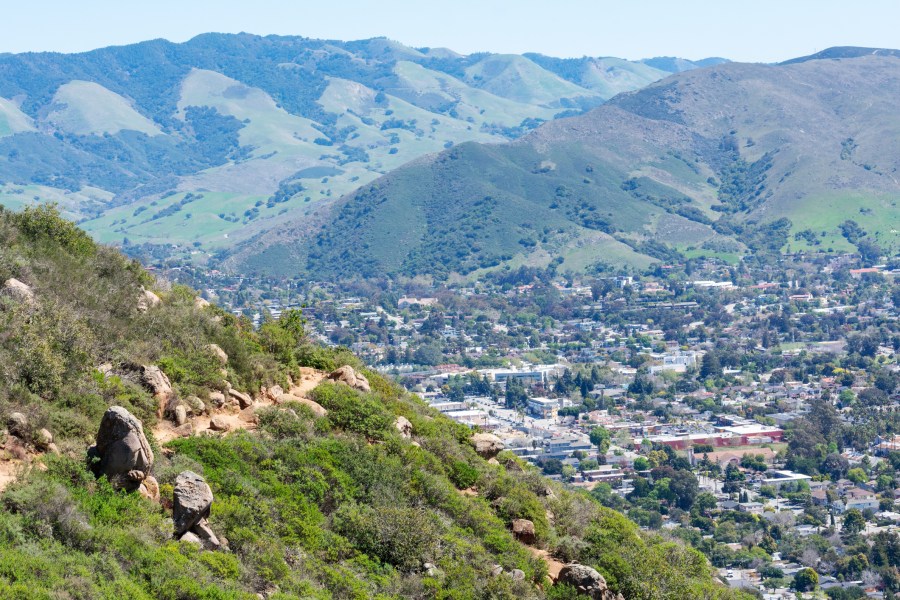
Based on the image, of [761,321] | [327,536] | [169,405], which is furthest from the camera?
[761,321]

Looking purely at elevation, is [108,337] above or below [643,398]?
above

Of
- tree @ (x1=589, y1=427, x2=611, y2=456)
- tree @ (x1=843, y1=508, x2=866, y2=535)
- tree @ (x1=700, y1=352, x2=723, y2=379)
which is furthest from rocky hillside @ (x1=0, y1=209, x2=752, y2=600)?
tree @ (x1=700, y1=352, x2=723, y2=379)

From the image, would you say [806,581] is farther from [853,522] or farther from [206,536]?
[206,536]

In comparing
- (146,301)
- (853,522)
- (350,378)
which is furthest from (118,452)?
(853,522)

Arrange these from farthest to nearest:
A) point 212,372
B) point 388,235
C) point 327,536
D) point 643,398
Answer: point 388,235 → point 643,398 → point 212,372 → point 327,536

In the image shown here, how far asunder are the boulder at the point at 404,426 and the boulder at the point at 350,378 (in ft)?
3.40

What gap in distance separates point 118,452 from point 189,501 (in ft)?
3.08

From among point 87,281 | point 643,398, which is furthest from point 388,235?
point 87,281

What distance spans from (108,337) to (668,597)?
8755mm

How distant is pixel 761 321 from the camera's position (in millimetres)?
123438

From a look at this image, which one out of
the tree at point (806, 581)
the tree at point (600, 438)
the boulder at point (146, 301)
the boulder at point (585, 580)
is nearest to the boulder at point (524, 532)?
the boulder at point (585, 580)

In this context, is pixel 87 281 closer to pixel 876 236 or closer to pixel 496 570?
pixel 496 570

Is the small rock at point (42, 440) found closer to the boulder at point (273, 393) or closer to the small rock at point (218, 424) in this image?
the small rock at point (218, 424)

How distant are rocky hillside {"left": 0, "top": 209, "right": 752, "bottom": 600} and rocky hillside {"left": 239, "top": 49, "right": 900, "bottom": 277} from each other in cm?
14188
